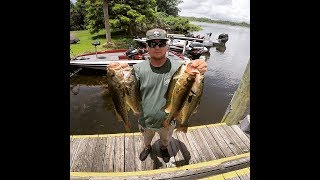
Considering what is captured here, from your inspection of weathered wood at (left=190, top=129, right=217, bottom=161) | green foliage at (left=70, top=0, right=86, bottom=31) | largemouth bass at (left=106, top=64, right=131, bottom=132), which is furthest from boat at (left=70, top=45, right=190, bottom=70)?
green foliage at (left=70, top=0, right=86, bottom=31)

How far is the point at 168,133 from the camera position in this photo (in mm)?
4328

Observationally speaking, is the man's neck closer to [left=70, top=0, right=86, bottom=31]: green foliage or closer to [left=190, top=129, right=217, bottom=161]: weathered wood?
[left=190, top=129, right=217, bottom=161]: weathered wood

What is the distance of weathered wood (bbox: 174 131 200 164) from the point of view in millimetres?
4856

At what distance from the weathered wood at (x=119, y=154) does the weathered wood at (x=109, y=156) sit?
2.4 inches

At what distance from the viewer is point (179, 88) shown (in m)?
2.74

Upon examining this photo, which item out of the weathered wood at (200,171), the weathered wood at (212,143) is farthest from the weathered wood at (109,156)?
the weathered wood at (212,143)

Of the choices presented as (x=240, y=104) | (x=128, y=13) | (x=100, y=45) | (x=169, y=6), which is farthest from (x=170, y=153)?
(x=169, y=6)

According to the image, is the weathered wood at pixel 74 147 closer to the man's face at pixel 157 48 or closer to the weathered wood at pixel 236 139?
the man's face at pixel 157 48
